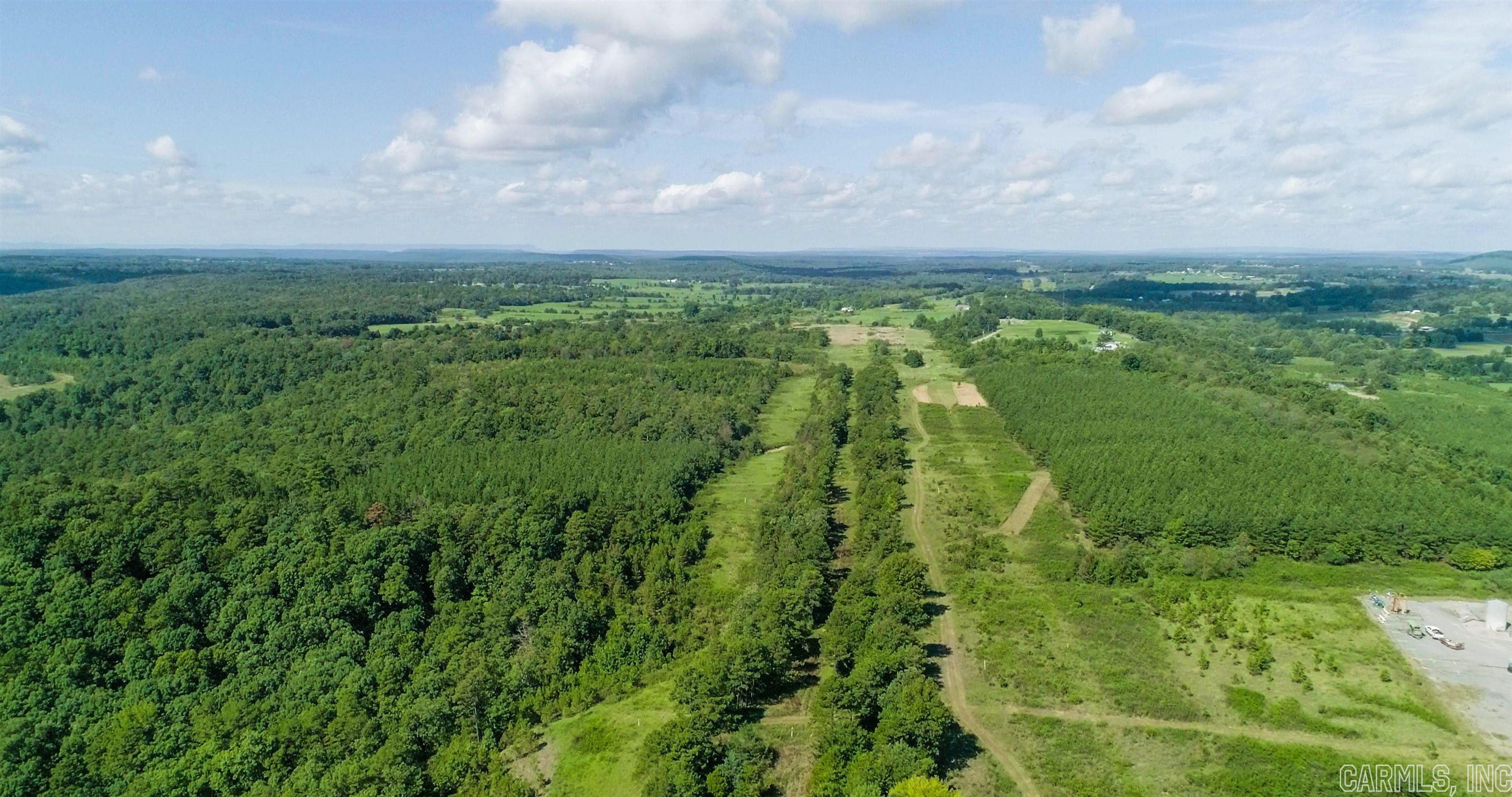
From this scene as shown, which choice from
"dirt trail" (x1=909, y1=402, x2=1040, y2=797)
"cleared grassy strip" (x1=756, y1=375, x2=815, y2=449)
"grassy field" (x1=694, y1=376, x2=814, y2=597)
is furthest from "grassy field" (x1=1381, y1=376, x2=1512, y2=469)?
"grassy field" (x1=694, y1=376, x2=814, y2=597)

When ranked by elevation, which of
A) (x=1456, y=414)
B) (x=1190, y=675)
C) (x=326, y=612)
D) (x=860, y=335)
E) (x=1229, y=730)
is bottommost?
(x=1229, y=730)

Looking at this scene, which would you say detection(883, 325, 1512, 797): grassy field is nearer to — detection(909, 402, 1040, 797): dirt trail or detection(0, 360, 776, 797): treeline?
detection(909, 402, 1040, 797): dirt trail

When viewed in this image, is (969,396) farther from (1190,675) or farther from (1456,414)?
(1190,675)

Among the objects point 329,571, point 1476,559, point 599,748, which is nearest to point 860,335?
point 1476,559

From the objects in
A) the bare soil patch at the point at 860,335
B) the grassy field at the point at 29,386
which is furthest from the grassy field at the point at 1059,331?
the grassy field at the point at 29,386

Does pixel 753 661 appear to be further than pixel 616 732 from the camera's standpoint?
Yes

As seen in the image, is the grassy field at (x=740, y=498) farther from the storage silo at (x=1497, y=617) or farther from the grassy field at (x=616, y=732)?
the storage silo at (x=1497, y=617)
